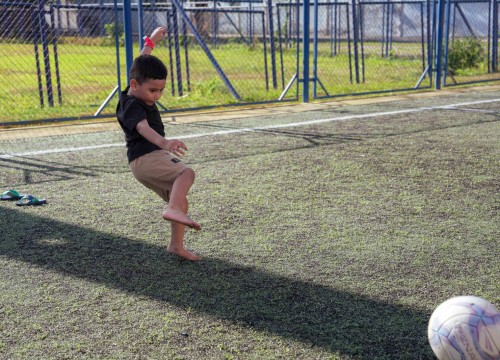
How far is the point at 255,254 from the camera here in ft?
13.9

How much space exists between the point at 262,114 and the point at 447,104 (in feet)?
10.7

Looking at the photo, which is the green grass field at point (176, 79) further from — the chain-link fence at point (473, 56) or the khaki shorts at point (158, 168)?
the khaki shorts at point (158, 168)

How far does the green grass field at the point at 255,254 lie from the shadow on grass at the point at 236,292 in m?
0.01

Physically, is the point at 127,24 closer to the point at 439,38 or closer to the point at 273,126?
the point at 273,126

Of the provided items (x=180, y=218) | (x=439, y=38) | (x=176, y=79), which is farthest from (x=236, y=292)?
(x=176, y=79)

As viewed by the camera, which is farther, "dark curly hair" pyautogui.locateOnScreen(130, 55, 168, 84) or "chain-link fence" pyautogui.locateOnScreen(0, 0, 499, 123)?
"chain-link fence" pyautogui.locateOnScreen(0, 0, 499, 123)

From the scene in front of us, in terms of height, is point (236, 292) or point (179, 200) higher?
point (179, 200)

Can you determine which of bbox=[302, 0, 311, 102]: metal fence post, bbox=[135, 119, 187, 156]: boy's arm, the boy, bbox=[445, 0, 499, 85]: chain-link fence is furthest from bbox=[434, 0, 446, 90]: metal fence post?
bbox=[135, 119, 187, 156]: boy's arm

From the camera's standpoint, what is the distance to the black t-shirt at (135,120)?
13.5 feet

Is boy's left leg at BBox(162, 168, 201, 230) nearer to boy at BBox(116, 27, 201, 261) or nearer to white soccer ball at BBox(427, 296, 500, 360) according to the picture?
boy at BBox(116, 27, 201, 261)

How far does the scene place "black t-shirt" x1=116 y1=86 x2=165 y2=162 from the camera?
411 centimetres

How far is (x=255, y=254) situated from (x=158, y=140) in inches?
35.2

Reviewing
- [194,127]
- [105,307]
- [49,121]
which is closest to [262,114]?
[194,127]

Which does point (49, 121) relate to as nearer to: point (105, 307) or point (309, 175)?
point (309, 175)
